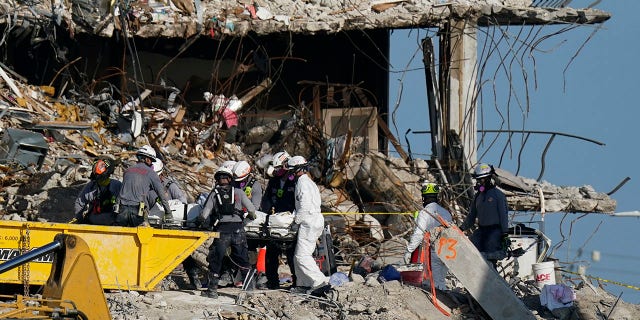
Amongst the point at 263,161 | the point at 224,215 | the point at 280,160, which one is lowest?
the point at 263,161

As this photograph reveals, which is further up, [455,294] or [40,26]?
[40,26]

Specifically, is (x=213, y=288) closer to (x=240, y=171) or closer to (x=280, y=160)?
(x=240, y=171)

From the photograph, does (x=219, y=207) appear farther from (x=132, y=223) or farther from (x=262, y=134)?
(x=262, y=134)

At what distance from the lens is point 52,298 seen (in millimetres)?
10367

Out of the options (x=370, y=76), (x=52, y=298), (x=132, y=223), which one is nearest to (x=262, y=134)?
(x=370, y=76)

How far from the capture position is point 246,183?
633 inches

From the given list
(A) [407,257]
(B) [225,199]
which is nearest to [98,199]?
(B) [225,199]

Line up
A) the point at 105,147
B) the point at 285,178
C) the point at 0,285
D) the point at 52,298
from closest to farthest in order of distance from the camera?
the point at 52,298 < the point at 0,285 < the point at 285,178 < the point at 105,147

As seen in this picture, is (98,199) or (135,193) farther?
(98,199)

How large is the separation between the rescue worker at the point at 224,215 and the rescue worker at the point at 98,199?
4.00 ft

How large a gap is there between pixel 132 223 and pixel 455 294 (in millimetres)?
4012

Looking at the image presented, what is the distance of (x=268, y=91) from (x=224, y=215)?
9.15m

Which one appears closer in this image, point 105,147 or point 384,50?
point 105,147

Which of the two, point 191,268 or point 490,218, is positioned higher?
point 490,218
